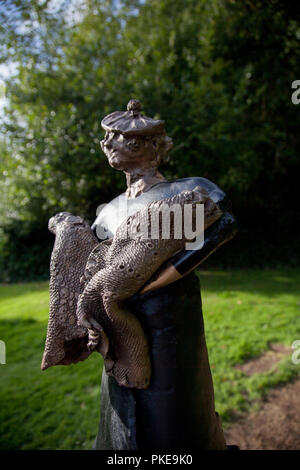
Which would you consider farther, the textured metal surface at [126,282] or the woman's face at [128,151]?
the woman's face at [128,151]

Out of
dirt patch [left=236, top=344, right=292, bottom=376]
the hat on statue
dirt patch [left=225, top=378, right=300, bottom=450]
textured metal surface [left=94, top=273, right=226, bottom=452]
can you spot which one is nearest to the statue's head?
the hat on statue

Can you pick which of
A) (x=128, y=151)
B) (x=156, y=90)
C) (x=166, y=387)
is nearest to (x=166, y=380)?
(x=166, y=387)

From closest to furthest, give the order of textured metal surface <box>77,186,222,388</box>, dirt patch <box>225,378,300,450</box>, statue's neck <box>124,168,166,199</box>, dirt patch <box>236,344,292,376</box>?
textured metal surface <box>77,186,222,388</box> < statue's neck <box>124,168,166,199</box> < dirt patch <box>225,378,300,450</box> < dirt patch <box>236,344,292,376</box>

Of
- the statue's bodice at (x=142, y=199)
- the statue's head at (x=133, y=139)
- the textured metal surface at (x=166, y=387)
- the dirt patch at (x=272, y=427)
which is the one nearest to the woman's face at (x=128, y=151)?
the statue's head at (x=133, y=139)

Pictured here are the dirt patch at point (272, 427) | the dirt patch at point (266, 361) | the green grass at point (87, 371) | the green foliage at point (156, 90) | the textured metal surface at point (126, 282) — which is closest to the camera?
the textured metal surface at point (126, 282)

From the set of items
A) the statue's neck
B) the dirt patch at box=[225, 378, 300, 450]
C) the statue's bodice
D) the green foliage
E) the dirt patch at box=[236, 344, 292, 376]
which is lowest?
the dirt patch at box=[225, 378, 300, 450]

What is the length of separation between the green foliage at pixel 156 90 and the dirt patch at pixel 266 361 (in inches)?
157

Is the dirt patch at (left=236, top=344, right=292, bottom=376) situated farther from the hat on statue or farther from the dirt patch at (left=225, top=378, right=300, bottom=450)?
the hat on statue

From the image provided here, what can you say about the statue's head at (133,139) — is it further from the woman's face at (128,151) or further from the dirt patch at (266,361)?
the dirt patch at (266,361)

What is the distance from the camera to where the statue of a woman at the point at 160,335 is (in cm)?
168

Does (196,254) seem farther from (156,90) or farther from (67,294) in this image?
(156,90)

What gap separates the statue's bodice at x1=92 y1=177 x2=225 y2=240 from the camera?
1.71 m

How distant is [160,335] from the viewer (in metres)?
1.70

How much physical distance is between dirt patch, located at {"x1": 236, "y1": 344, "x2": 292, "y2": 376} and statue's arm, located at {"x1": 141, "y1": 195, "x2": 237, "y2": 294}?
3094 mm
